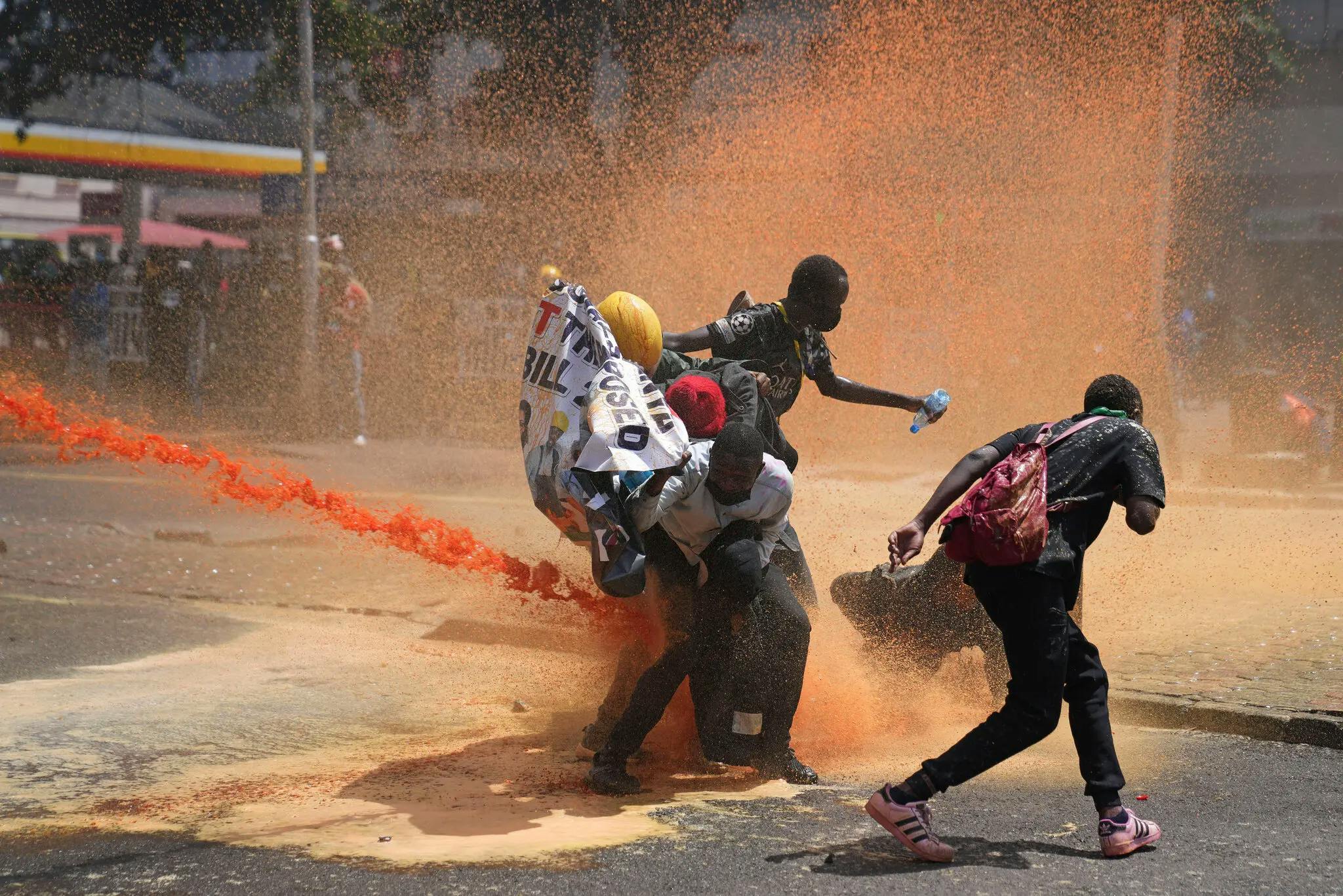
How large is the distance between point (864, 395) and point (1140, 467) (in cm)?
236

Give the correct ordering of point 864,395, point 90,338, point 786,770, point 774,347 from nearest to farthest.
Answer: point 786,770 < point 774,347 < point 864,395 < point 90,338

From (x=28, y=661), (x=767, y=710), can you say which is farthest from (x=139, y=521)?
(x=767, y=710)

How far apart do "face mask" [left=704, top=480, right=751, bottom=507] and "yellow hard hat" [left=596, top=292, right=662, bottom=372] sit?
577 mm

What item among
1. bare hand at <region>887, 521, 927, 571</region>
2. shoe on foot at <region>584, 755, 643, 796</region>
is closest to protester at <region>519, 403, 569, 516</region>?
shoe on foot at <region>584, 755, 643, 796</region>

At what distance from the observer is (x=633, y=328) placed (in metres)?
4.96

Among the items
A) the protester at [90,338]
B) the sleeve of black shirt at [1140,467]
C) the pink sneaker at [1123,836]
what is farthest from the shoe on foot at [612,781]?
the protester at [90,338]

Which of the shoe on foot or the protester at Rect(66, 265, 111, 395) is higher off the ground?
the protester at Rect(66, 265, 111, 395)

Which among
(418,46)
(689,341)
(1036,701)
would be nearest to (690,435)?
(689,341)

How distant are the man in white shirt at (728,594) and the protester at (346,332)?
37.6ft

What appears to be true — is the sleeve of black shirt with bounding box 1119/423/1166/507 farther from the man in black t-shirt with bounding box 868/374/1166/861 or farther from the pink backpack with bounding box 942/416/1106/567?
the pink backpack with bounding box 942/416/1106/567

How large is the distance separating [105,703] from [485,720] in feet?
5.09

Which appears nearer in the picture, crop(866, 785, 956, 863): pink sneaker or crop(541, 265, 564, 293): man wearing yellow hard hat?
crop(866, 785, 956, 863): pink sneaker

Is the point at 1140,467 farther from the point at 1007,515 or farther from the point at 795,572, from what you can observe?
the point at 795,572

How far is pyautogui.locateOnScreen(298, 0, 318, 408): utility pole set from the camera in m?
17.6
